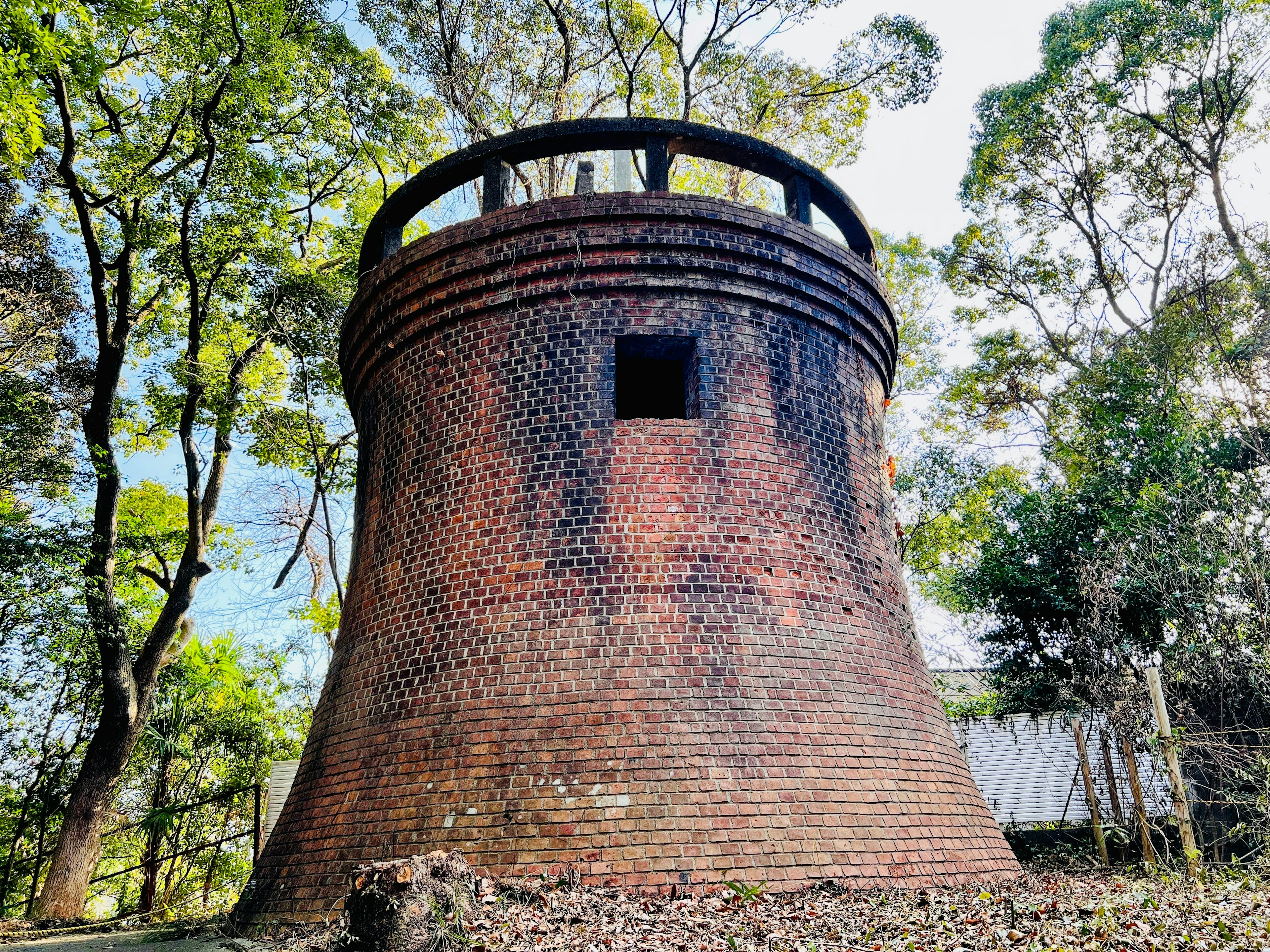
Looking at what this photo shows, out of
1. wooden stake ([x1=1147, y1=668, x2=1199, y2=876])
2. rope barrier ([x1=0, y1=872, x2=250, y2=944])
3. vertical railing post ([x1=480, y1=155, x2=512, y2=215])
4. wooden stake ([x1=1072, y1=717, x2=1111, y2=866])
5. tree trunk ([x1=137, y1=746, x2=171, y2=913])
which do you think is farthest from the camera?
tree trunk ([x1=137, y1=746, x2=171, y2=913])

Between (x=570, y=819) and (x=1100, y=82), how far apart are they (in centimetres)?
1784

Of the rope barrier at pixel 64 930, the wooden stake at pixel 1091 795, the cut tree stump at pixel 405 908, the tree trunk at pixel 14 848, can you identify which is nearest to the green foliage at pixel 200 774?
the tree trunk at pixel 14 848

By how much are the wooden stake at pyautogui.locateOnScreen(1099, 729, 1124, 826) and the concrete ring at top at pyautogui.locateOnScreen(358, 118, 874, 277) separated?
627 centimetres

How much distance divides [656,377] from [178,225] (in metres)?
7.53

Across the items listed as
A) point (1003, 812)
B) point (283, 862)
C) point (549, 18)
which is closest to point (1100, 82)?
point (549, 18)

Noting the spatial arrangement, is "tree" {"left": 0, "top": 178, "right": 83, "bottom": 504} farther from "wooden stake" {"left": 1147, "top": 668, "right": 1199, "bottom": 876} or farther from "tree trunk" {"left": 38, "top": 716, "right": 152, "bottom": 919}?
"wooden stake" {"left": 1147, "top": 668, "right": 1199, "bottom": 876}

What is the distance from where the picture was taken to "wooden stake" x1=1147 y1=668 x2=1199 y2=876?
6.56 m

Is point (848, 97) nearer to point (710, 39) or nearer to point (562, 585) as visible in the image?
point (710, 39)

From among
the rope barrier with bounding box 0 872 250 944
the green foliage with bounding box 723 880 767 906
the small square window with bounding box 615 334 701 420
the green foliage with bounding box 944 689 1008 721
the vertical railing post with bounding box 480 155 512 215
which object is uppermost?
the vertical railing post with bounding box 480 155 512 215

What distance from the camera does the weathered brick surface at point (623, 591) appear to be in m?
5.52

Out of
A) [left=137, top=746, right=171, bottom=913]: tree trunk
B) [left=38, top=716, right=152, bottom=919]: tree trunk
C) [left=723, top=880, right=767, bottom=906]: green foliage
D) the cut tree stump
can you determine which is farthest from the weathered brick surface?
[left=137, top=746, right=171, bottom=913]: tree trunk

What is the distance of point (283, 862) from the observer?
20.9 ft

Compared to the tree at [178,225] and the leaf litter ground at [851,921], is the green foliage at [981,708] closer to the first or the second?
the leaf litter ground at [851,921]

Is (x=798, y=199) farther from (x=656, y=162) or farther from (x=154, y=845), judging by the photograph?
(x=154, y=845)
